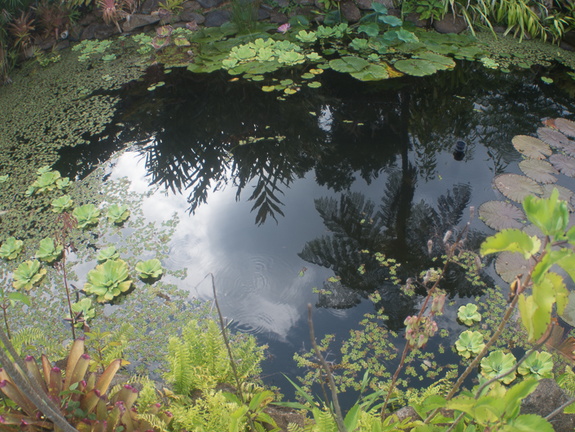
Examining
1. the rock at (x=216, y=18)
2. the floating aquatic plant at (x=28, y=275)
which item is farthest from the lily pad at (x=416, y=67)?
the floating aquatic plant at (x=28, y=275)

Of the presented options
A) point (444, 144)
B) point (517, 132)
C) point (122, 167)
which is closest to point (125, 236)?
point (122, 167)

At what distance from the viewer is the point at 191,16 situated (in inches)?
190

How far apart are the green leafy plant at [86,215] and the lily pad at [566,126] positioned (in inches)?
129

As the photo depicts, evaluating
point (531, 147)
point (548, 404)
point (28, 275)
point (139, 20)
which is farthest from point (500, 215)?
point (139, 20)

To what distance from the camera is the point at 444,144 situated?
310 centimetres

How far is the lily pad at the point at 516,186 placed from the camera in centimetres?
249

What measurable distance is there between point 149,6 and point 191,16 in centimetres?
52

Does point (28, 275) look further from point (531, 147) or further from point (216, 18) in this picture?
point (216, 18)

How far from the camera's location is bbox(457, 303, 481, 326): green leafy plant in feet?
6.14

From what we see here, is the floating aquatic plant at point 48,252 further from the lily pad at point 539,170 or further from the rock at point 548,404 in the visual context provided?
the lily pad at point 539,170

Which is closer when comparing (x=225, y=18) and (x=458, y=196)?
(x=458, y=196)

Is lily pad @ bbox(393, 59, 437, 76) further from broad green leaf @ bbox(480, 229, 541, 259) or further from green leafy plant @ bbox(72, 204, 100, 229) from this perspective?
broad green leaf @ bbox(480, 229, 541, 259)

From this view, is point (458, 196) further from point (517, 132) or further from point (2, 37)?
point (2, 37)

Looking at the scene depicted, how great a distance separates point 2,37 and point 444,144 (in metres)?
4.46
